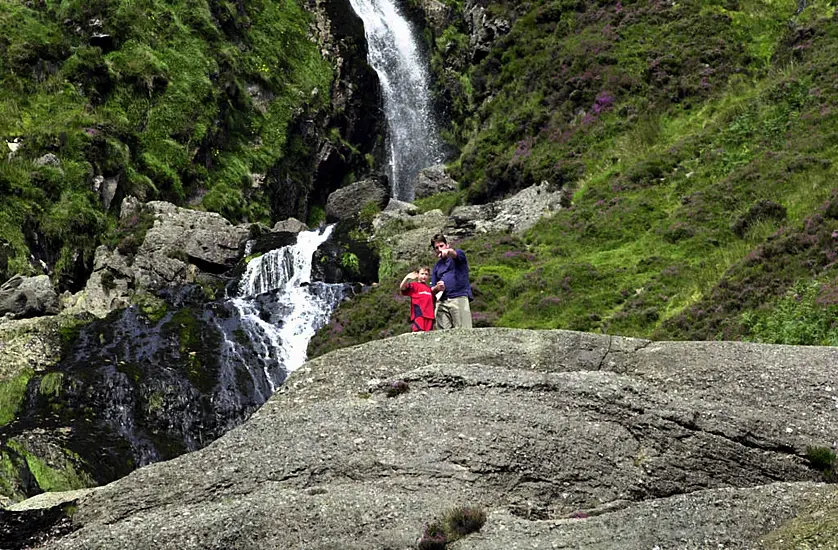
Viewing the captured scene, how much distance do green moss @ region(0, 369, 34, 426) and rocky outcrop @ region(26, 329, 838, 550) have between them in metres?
17.6

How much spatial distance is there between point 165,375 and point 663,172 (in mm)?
23443

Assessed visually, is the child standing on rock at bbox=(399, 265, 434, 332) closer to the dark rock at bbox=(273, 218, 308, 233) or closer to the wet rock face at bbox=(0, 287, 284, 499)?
the wet rock face at bbox=(0, 287, 284, 499)

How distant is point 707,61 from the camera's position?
142ft

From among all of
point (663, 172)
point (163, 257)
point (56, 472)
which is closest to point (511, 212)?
point (663, 172)

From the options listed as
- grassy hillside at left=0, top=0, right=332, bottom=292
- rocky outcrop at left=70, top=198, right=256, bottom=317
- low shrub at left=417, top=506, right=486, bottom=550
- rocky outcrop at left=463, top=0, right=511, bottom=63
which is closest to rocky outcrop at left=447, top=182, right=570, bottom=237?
rocky outcrop at left=70, top=198, right=256, bottom=317

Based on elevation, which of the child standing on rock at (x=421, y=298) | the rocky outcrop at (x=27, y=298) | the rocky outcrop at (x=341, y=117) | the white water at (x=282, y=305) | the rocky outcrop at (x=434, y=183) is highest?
the rocky outcrop at (x=341, y=117)

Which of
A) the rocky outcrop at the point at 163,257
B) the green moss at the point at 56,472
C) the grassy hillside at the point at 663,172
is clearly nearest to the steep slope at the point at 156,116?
the rocky outcrop at the point at 163,257

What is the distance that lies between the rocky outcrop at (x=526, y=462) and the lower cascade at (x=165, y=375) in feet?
45.3

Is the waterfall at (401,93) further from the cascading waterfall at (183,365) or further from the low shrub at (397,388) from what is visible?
the low shrub at (397,388)

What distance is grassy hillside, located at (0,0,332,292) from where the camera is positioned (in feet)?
137

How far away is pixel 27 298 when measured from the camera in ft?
112

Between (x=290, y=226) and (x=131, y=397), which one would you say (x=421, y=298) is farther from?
(x=290, y=226)

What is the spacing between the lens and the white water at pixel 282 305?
1278 inches

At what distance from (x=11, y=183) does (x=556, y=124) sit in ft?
102
